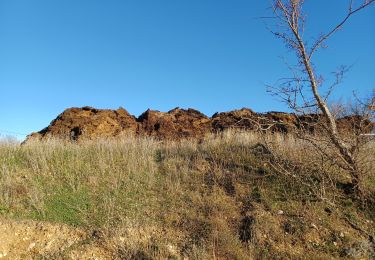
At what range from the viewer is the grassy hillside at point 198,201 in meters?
7.54

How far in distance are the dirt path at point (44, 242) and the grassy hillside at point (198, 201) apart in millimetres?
148

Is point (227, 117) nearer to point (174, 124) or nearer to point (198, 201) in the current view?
point (174, 124)

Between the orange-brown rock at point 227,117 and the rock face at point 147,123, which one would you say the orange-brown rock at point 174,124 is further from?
the orange-brown rock at point 227,117

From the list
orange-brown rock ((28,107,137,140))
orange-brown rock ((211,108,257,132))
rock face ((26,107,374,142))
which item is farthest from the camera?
orange-brown rock ((211,108,257,132))

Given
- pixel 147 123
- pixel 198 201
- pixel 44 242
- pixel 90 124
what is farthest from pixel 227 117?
pixel 44 242

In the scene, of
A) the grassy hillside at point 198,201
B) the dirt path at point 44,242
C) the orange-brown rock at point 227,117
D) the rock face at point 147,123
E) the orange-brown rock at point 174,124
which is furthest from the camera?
the orange-brown rock at point 227,117

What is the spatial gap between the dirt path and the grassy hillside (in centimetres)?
15

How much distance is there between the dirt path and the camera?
7.27 metres

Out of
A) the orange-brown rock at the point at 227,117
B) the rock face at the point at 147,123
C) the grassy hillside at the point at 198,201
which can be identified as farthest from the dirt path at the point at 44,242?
the orange-brown rock at the point at 227,117

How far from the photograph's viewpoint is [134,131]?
1820cm

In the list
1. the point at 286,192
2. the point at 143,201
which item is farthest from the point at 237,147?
the point at 143,201

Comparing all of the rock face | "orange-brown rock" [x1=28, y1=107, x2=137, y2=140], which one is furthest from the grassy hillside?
the rock face

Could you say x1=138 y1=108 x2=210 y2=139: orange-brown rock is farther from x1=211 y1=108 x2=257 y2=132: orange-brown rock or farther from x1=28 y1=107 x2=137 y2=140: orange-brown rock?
x1=28 y1=107 x2=137 y2=140: orange-brown rock

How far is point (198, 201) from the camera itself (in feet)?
29.4
